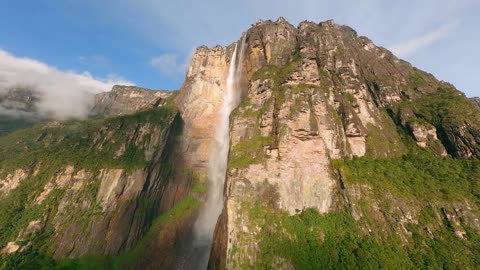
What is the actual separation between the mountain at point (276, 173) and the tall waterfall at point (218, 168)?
66cm

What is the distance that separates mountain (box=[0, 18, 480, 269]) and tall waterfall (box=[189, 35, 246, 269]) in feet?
2.15

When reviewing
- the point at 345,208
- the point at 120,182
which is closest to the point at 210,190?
the point at 120,182

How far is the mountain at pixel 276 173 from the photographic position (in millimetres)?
41469

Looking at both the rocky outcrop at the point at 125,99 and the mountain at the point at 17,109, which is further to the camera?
the mountain at the point at 17,109

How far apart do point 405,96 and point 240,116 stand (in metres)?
43.8

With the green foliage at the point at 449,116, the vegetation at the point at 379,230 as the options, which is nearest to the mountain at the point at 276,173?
the vegetation at the point at 379,230

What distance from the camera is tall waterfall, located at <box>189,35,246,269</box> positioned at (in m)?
56.8

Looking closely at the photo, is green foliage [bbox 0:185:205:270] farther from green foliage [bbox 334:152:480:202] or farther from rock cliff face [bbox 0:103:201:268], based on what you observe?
green foliage [bbox 334:152:480:202]

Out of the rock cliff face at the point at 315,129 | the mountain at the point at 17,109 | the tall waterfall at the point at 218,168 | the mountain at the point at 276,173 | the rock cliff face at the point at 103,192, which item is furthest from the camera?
the mountain at the point at 17,109

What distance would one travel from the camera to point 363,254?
38500mm

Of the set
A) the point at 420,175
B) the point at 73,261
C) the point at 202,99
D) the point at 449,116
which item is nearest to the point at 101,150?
the point at 73,261

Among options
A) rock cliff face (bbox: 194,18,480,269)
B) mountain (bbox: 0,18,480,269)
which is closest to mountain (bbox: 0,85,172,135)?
mountain (bbox: 0,18,480,269)

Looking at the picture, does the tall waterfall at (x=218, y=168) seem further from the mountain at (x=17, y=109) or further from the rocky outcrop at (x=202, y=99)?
the mountain at (x=17, y=109)

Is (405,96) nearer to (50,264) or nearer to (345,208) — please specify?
(345,208)
